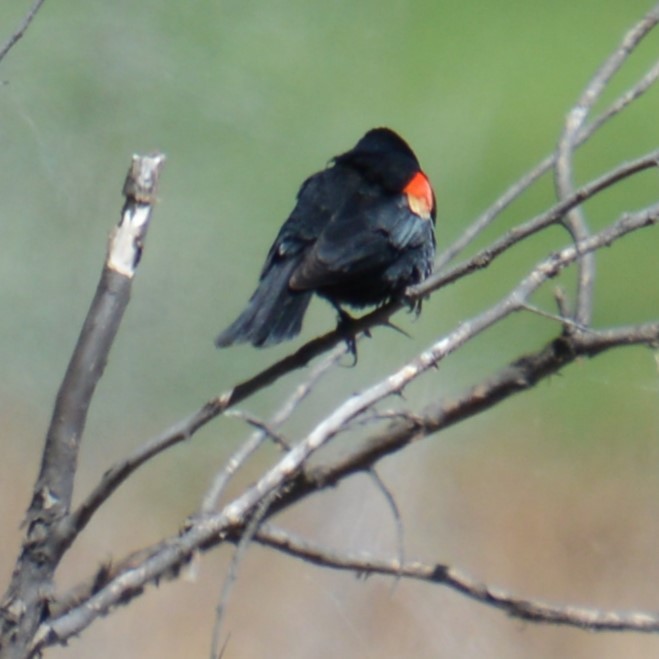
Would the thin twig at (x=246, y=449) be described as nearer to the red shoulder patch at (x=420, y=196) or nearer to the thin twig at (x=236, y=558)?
the thin twig at (x=236, y=558)

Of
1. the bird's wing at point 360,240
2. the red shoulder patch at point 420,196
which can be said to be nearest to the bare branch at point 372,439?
the bird's wing at point 360,240

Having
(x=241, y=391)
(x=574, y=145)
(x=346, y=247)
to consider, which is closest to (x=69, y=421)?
(x=241, y=391)

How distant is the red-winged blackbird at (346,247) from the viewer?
2.38m

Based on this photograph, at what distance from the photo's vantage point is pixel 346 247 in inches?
99.6

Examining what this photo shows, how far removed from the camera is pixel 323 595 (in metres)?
5.08

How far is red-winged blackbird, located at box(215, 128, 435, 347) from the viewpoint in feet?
7.82

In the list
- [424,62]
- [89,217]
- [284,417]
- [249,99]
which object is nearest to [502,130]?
[424,62]

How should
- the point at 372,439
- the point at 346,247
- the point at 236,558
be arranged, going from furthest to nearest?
1. the point at 346,247
2. the point at 372,439
3. the point at 236,558

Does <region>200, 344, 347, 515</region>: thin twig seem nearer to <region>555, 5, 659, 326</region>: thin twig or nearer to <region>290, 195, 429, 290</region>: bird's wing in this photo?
<region>290, 195, 429, 290</region>: bird's wing

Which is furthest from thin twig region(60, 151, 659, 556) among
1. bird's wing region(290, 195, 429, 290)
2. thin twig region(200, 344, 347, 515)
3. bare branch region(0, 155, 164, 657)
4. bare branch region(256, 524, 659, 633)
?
bird's wing region(290, 195, 429, 290)

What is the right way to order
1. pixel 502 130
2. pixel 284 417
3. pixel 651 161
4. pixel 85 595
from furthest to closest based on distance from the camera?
pixel 502 130 < pixel 284 417 < pixel 85 595 < pixel 651 161

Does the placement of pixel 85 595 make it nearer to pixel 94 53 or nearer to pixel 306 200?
pixel 306 200

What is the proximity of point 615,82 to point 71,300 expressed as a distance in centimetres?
412

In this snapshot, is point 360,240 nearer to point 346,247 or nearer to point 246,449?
point 346,247
